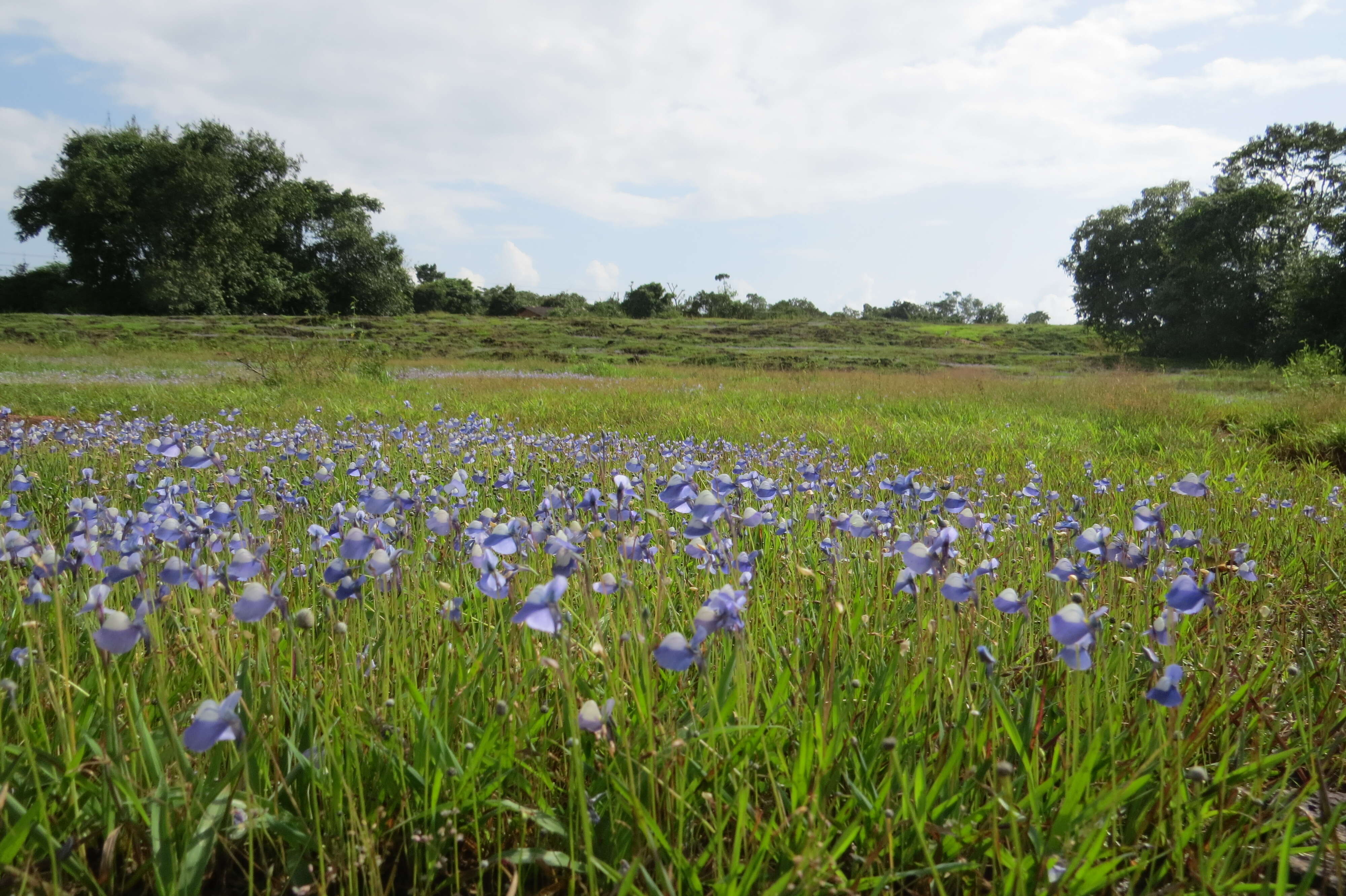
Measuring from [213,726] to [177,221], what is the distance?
184 ft

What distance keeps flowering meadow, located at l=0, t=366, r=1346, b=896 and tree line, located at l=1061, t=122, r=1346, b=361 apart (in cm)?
3014

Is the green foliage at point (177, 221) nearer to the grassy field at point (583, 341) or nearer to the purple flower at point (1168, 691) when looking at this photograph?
the grassy field at point (583, 341)

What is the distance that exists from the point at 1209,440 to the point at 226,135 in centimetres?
5754

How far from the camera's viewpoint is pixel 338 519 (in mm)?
2588

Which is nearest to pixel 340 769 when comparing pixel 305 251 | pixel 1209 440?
pixel 1209 440

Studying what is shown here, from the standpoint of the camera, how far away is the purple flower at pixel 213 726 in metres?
1.00

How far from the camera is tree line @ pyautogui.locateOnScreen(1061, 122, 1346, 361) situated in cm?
2555

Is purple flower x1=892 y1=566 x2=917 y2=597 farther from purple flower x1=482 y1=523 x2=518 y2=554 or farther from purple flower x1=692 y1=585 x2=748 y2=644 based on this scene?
purple flower x1=482 y1=523 x2=518 y2=554

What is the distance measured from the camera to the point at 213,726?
1.02 meters

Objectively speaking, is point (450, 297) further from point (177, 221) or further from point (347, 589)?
point (347, 589)

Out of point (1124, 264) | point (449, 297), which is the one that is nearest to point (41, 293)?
point (449, 297)

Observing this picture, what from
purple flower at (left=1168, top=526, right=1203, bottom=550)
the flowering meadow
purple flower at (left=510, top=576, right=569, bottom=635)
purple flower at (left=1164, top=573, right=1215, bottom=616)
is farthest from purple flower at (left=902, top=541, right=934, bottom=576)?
purple flower at (left=1168, top=526, right=1203, bottom=550)

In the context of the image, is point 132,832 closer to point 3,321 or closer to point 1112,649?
point 1112,649

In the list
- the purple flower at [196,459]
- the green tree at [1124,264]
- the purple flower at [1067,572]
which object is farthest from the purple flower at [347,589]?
the green tree at [1124,264]
